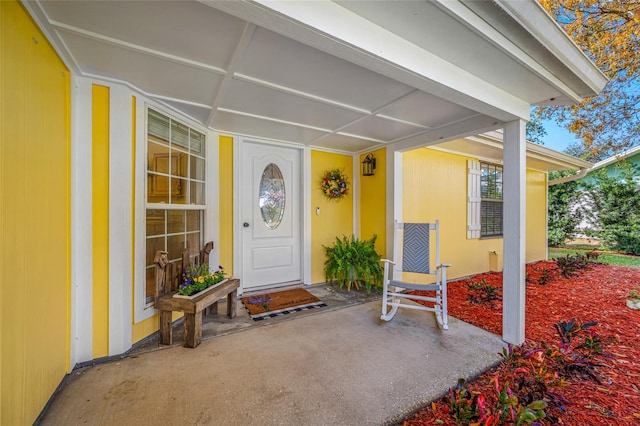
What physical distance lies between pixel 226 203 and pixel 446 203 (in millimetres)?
3767

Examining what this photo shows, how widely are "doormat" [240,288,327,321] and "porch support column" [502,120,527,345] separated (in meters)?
2.02

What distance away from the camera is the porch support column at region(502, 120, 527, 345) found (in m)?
2.35

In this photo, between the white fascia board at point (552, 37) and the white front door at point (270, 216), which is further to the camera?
the white front door at point (270, 216)

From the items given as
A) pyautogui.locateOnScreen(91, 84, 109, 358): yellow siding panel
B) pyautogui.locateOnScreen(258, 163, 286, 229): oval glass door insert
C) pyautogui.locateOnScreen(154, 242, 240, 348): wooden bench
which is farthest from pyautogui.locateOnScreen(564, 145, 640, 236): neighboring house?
pyautogui.locateOnScreen(91, 84, 109, 358): yellow siding panel

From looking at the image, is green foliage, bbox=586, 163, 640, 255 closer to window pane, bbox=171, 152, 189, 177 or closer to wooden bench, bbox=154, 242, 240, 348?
wooden bench, bbox=154, 242, 240, 348

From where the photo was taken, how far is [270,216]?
3912 mm

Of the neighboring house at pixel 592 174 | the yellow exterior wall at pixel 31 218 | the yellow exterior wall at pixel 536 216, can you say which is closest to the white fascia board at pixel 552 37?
the yellow exterior wall at pixel 31 218

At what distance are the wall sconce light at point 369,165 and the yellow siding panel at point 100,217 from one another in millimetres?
3337

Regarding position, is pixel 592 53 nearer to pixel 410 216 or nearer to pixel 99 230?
pixel 410 216

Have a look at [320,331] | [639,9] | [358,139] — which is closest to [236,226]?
[320,331]

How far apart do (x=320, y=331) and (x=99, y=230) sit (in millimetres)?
2159

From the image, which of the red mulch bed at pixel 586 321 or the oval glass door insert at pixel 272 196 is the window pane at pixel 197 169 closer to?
the oval glass door insert at pixel 272 196

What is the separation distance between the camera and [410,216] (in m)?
4.11

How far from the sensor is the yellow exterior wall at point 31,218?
1158mm
